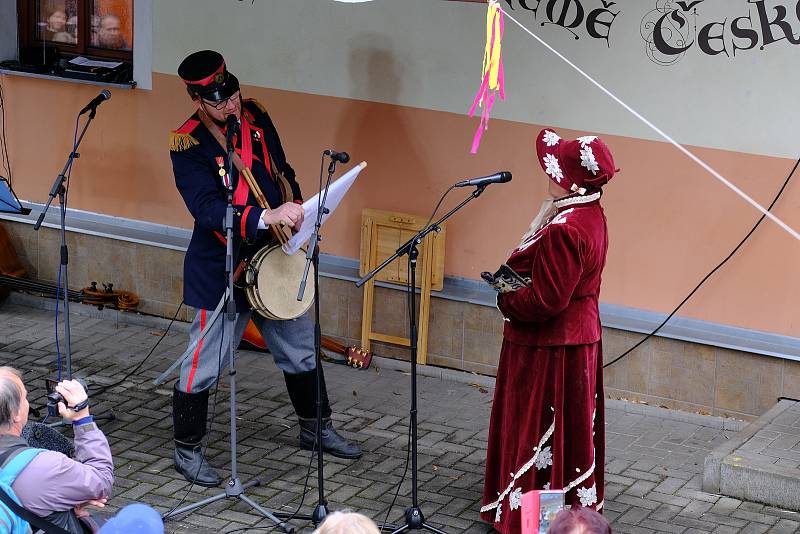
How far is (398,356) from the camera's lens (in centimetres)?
850

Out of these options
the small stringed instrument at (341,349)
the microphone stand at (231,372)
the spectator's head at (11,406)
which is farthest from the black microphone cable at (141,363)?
the spectator's head at (11,406)

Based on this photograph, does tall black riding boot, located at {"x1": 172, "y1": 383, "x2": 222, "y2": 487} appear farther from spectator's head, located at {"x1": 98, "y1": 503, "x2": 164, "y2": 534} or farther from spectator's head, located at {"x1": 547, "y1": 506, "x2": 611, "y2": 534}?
spectator's head, located at {"x1": 547, "y1": 506, "x2": 611, "y2": 534}

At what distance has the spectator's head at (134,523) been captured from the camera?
11.7 ft

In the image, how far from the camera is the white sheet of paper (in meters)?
5.99

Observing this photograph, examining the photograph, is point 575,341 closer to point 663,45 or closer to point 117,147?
A: point 663,45

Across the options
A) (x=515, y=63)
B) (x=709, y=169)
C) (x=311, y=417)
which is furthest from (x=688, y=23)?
(x=311, y=417)

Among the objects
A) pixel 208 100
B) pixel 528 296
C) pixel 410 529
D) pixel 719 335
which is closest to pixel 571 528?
pixel 528 296

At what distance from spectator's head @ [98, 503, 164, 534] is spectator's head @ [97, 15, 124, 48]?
6.30 m

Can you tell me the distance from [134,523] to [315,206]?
8.96 feet

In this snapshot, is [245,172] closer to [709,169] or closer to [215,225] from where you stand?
[215,225]

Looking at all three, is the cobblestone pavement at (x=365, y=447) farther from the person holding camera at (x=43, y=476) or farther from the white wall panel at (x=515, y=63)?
the white wall panel at (x=515, y=63)

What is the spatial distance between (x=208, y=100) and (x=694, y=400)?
3.40 m

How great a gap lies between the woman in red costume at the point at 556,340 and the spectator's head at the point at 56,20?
5.17 meters

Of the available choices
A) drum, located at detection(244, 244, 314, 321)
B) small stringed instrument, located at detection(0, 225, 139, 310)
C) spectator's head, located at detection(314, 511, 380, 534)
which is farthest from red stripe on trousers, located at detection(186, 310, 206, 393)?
spectator's head, located at detection(314, 511, 380, 534)
